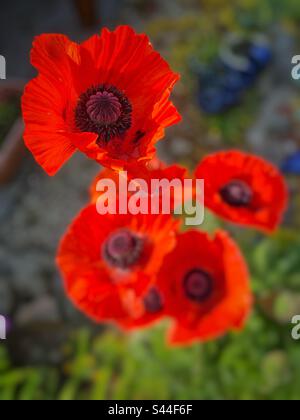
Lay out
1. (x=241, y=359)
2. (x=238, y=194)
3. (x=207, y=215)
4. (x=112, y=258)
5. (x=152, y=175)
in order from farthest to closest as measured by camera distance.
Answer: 1. (x=241, y=359)
2. (x=207, y=215)
3. (x=238, y=194)
4. (x=112, y=258)
5. (x=152, y=175)

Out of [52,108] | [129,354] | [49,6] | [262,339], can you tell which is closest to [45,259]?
[129,354]

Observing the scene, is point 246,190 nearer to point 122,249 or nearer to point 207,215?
point 122,249

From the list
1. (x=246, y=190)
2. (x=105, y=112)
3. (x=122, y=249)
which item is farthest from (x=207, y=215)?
(x=105, y=112)

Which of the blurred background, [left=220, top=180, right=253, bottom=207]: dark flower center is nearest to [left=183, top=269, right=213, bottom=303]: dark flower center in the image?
[left=220, top=180, right=253, bottom=207]: dark flower center

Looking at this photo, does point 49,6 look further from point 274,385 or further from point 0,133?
point 274,385

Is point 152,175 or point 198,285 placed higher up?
point 198,285

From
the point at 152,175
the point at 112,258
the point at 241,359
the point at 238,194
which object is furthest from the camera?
the point at 241,359

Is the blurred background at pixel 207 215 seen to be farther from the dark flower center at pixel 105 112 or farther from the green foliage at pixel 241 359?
the dark flower center at pixel 105 112
